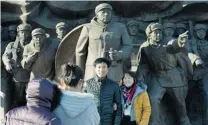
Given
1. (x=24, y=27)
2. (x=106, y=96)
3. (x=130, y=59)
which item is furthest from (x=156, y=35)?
(x=106, y=96)

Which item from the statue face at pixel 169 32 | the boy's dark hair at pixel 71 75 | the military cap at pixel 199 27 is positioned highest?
the military cap at pixel 199 27

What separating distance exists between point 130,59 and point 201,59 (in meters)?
1.20

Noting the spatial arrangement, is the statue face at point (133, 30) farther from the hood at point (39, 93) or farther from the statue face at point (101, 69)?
the hood at point (39, 93)

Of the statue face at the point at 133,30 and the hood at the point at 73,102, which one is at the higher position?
the statue face at the point at 133,30

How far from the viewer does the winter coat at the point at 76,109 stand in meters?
3.75

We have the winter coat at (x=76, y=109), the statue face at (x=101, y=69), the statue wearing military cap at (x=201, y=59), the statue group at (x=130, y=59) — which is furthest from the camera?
the statue wearing military cap at (x=201, y=59)

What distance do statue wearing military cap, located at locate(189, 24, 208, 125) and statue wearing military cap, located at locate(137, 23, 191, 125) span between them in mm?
294

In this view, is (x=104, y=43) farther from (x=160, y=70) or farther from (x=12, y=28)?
(x=12, y=28)

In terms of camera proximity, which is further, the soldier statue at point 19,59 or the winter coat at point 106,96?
the soldier statue at point 19,59

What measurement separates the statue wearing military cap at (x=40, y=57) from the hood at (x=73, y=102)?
13.5 feet

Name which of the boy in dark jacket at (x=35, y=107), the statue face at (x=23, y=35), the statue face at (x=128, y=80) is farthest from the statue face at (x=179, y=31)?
the boy in dark jacket at (x=35, y=107)

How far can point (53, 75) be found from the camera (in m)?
8.05

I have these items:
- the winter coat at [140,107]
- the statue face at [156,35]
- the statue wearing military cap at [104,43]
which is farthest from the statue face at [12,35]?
the winter coat at [140,107]

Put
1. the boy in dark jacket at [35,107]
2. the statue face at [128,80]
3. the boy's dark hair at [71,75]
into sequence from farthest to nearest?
1. the statue face at [128,80]
2. the boy's dark hair at [71,75]
3. the boy in dark jacket at [35,107]
